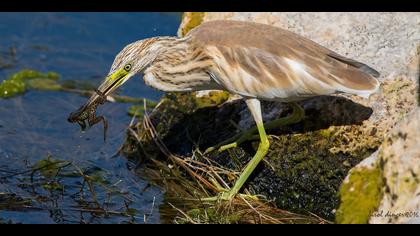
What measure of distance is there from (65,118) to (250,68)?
104 inches

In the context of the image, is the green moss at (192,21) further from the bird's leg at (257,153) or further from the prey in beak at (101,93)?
the bird's leg at (257,153)

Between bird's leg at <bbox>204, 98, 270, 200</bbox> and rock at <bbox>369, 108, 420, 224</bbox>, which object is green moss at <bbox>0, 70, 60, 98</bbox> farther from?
rock at <bbox>369, 108, 420, 224</bbox>

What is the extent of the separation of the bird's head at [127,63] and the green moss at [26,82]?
2340mm

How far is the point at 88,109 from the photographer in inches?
266

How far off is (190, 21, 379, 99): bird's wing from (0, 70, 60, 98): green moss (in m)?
2.93

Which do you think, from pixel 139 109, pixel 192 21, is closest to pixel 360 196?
pixel 192 21

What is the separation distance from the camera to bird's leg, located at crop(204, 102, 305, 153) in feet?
21.9

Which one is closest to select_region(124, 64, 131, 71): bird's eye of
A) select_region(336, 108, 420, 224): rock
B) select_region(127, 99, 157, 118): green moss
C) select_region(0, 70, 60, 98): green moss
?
select_region(127, 99, 157, 118): green moss

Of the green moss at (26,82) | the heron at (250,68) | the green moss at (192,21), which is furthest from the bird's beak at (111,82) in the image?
the green moss at (26,82)

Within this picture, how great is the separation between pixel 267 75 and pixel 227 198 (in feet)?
3.09

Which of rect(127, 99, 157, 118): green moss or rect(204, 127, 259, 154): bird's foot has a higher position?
rect(204, 127, 259, 154): bird's foot

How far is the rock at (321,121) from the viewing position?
6469 millimetres
